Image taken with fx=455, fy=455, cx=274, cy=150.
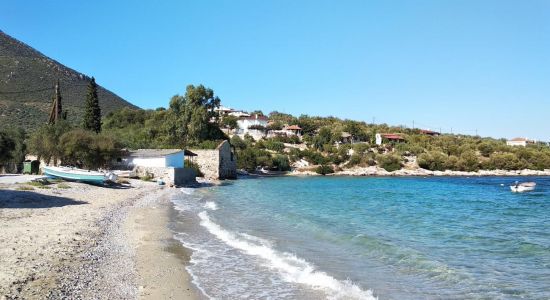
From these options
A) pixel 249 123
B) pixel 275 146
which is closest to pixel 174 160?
pixel 275 146

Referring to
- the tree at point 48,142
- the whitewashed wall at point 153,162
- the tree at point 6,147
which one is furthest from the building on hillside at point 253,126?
the tree at point 48,142

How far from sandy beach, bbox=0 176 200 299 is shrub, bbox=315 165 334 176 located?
66.2 metres

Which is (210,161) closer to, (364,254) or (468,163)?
(364,254)

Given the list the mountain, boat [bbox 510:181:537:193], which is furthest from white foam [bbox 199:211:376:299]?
the mountain

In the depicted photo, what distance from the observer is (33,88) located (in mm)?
83438

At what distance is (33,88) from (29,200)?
2861 inches

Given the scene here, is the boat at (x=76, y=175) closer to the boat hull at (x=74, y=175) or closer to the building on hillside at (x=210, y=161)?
the boat hull at (x=74, y=175)

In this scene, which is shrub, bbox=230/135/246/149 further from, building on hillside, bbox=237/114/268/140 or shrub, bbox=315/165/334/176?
building on hillside, bbox=237/114/268/140

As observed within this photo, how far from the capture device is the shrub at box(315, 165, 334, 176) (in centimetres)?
8759

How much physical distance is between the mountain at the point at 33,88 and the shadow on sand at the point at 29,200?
49241 millimetres

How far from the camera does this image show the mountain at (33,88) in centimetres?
7262

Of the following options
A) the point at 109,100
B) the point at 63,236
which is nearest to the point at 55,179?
the point at 63,236

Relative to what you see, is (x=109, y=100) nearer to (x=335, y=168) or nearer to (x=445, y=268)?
(x=335, y=168)

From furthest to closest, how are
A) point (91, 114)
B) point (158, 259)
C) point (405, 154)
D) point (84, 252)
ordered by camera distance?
point (405, 154)
point (91, 114)
point (158, 259)
point (84, 252)
